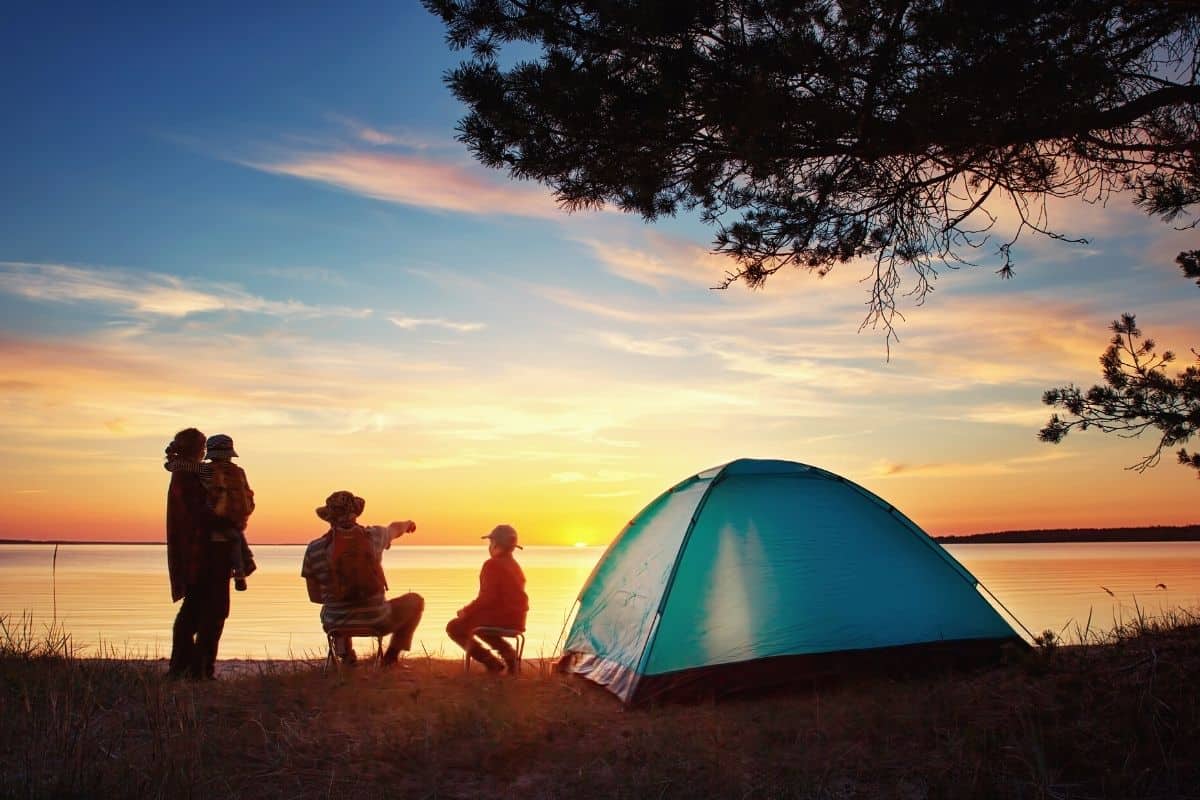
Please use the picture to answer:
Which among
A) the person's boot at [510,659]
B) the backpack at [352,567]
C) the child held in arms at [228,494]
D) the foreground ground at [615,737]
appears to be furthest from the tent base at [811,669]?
the child held in arms at [228,494]

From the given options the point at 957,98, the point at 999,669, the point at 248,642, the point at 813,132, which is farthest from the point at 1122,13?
the point at 248,642

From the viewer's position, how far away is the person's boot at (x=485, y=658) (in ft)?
30.7

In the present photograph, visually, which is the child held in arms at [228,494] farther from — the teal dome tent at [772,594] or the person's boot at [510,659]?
the teal dome tent at [772,594]

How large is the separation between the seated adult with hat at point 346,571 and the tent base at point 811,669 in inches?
90.3

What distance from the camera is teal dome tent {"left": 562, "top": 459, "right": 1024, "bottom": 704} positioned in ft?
27.1

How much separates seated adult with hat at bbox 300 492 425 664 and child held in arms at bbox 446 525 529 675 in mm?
792

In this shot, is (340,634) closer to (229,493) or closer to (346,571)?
(346,571)

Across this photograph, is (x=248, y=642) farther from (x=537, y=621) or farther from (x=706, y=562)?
(x=706, y=562)

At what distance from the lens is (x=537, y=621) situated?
20.6 metres

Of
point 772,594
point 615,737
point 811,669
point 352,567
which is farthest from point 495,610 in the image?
point 811,669

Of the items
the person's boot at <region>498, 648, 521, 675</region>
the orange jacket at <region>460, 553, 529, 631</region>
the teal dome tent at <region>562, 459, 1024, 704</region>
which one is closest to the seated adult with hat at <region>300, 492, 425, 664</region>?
the orange jacket at <region>460, 553, 529, 631</region>

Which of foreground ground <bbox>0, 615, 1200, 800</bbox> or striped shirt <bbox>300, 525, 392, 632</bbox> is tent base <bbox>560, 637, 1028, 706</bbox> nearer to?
foreground ground <bbox>0, 615, 1200, 800</bbox>

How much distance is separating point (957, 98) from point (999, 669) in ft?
16.3

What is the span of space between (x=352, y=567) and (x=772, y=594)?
154 inches
